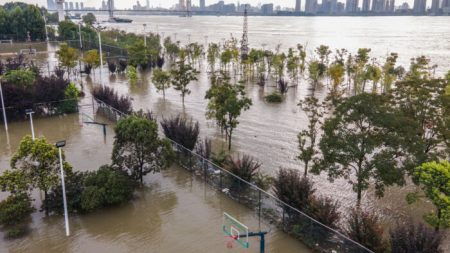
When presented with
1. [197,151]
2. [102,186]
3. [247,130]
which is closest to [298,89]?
[247,130]

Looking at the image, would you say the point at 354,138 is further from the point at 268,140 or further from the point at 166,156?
the point at 268,140

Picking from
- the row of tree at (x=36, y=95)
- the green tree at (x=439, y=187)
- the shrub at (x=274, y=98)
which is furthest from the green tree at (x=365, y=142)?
the row of tree at (x=36, y=95)

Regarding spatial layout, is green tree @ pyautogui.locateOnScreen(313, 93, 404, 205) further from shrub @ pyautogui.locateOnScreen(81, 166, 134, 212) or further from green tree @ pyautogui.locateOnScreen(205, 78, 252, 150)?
shrub @ pyautogui.locateOnScreen(81, 166, 134, 212)

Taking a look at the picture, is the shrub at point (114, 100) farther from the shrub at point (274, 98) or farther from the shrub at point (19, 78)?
the shrub at point (274, 98)

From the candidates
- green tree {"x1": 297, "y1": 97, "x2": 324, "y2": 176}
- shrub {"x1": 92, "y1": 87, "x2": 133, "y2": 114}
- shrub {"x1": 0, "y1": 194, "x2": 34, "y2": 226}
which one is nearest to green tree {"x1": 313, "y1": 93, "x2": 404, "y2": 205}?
green tree {"x1": 297, "y1": 97, "x2": 324, "y2": 176}

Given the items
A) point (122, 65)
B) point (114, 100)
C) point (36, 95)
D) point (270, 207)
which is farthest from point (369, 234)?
point (122, 65)

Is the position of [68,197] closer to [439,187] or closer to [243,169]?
[243,169]
